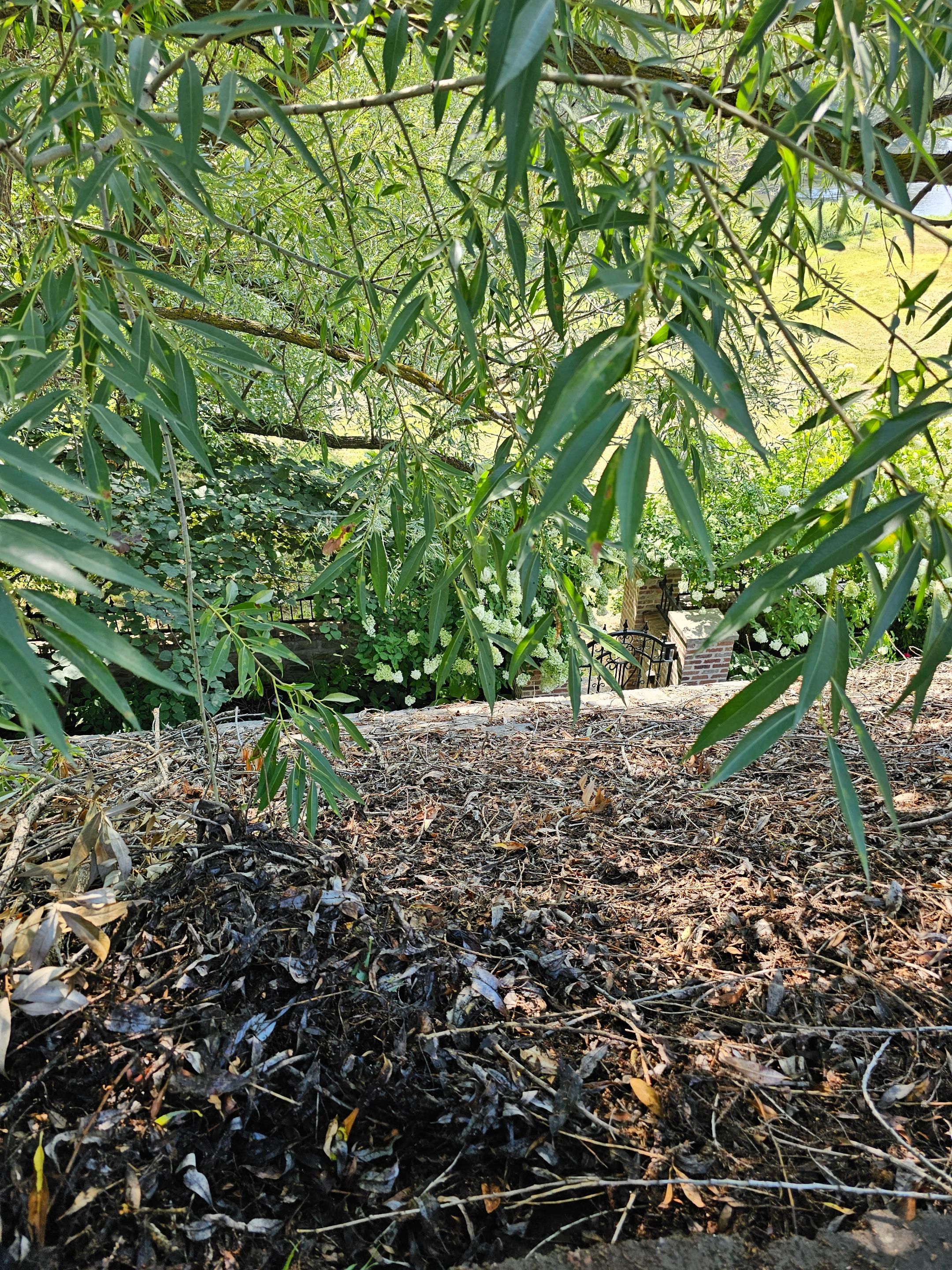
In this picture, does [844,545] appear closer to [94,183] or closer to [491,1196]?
[94,183]

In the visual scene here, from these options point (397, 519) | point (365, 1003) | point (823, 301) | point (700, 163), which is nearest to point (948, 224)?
point (700, 163)

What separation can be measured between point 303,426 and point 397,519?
3.91m


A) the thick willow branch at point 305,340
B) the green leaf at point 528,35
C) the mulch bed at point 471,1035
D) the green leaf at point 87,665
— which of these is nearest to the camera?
the green leaf at point 528,35

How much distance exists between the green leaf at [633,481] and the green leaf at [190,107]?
63 centimetres

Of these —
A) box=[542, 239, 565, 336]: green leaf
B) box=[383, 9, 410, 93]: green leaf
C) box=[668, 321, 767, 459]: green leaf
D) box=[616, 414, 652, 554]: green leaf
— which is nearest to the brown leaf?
box=[616, 414, 652, 554]: green leaf

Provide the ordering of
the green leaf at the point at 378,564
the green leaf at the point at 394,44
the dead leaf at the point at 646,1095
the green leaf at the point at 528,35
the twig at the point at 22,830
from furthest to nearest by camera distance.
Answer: the twig at the point at 22,830, the green leaf at the point at 378,564, the dead leaf at the point at 646,1095, the green leaf at the point at 394,44, the green leaf at the point at 528,35

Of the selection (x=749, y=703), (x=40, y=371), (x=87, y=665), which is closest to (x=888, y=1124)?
(x=749, y=703)

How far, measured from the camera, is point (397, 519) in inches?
59.9

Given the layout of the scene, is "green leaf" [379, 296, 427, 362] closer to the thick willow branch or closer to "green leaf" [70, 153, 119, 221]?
"green leaf" [70, 153, 119, 221]

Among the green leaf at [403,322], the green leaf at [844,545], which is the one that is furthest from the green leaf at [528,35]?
the green leaf at [403,322]

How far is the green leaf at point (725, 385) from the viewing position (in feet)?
2.21

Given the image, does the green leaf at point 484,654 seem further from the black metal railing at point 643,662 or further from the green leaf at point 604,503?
the black metal railing at point 643,662

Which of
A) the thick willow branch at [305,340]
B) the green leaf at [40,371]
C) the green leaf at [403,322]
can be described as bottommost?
the green leaf at [40,371]

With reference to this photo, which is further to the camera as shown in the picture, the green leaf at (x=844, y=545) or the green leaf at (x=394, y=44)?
the green leaf at (x=394, y=44)
